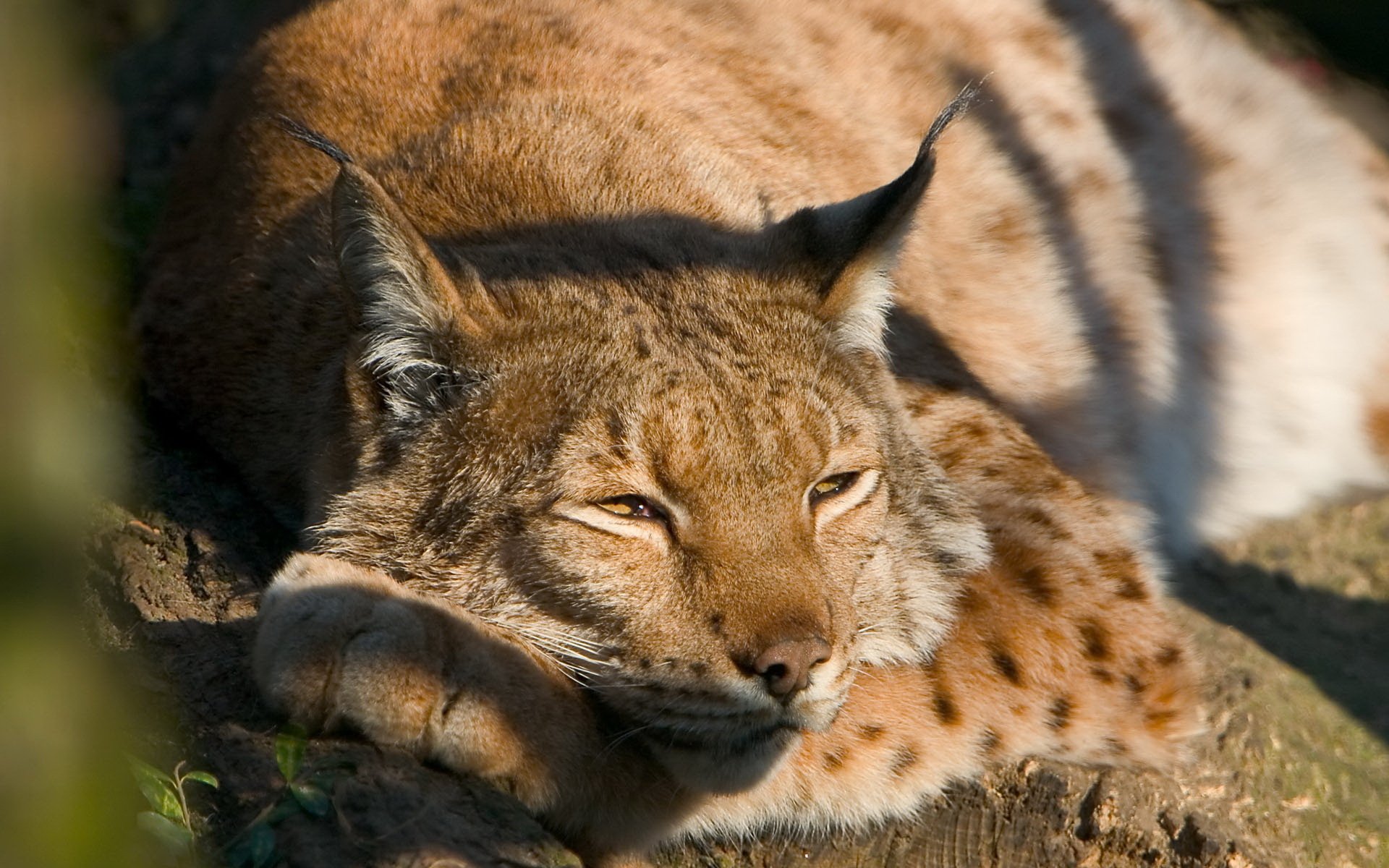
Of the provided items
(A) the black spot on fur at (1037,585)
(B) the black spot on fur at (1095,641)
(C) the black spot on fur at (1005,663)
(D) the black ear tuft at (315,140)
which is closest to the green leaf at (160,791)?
(D) the black ear tuft at (315,140)

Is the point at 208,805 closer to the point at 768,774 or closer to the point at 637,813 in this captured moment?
the point at 637,813

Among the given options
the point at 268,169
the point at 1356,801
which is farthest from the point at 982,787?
the point at 268,169

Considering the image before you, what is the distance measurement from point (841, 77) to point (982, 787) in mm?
2457

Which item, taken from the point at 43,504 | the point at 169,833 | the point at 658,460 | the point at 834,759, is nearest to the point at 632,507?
the point at 658,460

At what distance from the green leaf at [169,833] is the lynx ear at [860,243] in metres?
1.72

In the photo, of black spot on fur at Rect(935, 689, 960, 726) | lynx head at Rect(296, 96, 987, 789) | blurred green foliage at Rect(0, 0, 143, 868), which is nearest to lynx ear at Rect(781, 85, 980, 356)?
lynx head at Rect(296, 96, 987, 789)

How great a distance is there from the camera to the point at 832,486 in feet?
10.2

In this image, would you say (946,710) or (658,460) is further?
(946,710)

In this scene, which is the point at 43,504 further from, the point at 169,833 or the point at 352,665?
the point at 352,665

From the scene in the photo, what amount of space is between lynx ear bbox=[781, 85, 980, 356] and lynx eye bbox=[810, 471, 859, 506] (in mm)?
368

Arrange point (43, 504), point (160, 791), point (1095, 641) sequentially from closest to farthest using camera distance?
point (43, 504) < point (160, 791) < point (1095, 641)

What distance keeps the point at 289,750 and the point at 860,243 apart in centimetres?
159

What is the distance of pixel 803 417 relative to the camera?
304cm

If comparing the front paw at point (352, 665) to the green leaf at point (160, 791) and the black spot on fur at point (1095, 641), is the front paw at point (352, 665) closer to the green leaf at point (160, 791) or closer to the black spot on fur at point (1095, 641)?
the green leaf at point (160, 791)
